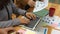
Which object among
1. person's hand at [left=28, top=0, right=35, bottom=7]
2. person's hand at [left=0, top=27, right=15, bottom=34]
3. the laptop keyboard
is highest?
person's hand at [left=28, top=0, right=35, bottom=7]

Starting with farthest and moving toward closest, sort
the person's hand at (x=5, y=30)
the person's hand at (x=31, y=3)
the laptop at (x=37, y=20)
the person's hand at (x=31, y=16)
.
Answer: the person's hand at (x=31, y=3)
the person's hand at (x=31, y=16)
the laptop at (x=37, y=20)
the person's hand at (x=5, y=30)

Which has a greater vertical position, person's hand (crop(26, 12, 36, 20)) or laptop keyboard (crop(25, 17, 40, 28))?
person's hand (crop(26, 12, 36, 20))

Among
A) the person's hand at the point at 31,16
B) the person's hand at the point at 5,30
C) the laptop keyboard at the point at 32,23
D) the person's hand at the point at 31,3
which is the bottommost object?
the person's hand at the point at 5,30

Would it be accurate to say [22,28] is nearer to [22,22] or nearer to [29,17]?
[22,22]

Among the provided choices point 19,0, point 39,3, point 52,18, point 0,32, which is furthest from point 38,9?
point 19,0

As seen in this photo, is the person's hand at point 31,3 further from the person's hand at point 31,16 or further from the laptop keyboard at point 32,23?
the laptop keyboard at point 32,23

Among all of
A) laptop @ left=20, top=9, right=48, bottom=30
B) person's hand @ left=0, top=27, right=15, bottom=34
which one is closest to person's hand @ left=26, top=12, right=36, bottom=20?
laptop @ left=20, top=9, right=48, bottom=30

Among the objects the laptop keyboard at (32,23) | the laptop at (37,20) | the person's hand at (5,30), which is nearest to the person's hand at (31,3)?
the laptop at (37,20)

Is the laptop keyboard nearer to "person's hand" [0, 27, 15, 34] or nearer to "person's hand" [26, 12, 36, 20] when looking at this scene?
"person's hand" [26, 12, 36, 20]

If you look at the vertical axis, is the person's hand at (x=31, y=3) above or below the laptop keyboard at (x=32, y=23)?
above

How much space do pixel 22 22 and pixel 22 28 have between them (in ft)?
0.33

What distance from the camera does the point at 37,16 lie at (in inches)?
61.0

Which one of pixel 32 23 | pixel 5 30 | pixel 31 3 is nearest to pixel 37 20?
pixel 32 23

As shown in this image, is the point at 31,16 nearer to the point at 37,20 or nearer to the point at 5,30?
the point at 37,20
